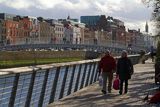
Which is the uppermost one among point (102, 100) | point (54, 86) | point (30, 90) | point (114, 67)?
point (114, 67)

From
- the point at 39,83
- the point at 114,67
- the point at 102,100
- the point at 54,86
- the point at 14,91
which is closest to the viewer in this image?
the point at 14,91

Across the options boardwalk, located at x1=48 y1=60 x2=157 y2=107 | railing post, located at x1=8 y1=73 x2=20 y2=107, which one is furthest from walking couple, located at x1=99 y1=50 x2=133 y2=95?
railing post, located at x1=8 y1=73 x2=20 y2=107

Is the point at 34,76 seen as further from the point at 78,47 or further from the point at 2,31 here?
the point at 2,31

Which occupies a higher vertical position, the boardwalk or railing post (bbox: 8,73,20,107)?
railing post (bbox: 8,73,20,107)

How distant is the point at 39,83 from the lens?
12.1 meters

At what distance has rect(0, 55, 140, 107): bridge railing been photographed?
972cm

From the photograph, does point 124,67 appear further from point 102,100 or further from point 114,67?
point 102,100

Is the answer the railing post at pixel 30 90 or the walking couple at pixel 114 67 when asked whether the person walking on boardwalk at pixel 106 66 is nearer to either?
the walking couple at pixel 114 67

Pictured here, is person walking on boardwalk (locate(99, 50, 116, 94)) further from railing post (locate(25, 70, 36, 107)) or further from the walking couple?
railing post (locate(25, 70, 36, 107))

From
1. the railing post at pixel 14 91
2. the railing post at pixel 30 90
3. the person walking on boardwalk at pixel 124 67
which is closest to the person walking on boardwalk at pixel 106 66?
the person walking on boardwalk at pixel 124 67

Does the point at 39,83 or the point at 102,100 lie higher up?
the point at 39,83

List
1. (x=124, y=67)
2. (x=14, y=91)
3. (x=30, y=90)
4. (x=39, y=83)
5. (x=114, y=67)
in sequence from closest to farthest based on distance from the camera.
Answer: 1. (x=14, y=91)
2. (x=30, y=90)
3. (x=39, y=83)
4. (x=124, y=67)
5. (x=114, y=67)

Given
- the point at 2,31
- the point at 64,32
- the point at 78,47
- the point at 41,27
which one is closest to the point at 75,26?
the point at 64,32

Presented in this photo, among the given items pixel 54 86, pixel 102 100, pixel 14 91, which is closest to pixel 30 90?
pixel 14 91
